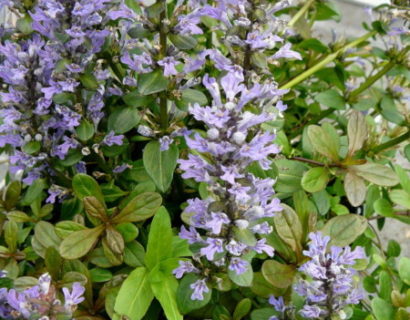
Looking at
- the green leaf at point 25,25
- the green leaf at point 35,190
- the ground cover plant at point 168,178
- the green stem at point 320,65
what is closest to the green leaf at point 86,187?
the ground cover plant at point 168,178

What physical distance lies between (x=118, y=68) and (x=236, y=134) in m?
0.32

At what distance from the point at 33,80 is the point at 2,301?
Result: 292mm

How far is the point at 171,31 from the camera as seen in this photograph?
643 mm

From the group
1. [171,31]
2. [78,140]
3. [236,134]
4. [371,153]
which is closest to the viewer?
[236,134]

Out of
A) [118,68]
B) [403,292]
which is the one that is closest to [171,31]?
[118,68]

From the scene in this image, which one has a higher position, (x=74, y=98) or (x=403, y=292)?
(x=74, y=98)

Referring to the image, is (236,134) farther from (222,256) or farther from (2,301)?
(2,301)

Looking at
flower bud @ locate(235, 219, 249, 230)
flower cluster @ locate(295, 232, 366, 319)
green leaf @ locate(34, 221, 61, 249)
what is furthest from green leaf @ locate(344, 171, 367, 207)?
green leaf @ locate(34, 221, 61, 249)

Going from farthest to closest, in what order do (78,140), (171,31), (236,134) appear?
(78,140), (171,31), (236,134)

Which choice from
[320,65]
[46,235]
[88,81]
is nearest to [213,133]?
[88,81]

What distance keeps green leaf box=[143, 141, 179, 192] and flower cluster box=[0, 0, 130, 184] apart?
0.06 meters

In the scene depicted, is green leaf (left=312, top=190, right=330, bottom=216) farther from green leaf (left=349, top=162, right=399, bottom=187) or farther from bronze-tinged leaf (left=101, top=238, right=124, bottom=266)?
bronze-tinged leaf (left=101, top=238, right=124, bottom=266)

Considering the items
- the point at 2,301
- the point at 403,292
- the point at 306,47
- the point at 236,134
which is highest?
the point at 236,134

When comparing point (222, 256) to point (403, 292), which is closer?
point (222, 256)
